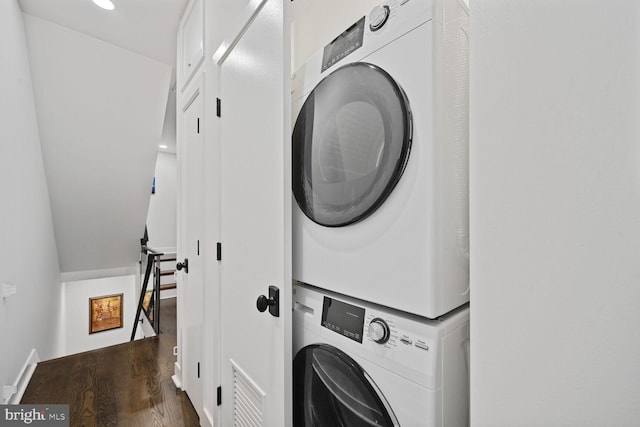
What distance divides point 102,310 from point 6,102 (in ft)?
14.9

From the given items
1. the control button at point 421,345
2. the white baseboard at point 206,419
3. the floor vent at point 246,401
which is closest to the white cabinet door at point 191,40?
the floor vent at point 246,401

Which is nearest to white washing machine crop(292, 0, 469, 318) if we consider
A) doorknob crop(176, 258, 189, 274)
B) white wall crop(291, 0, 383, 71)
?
white wall crop(291, 0, 383, 71)

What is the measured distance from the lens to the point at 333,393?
806mm

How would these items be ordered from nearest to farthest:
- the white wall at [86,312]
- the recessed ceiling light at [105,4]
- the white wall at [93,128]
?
the recessed ceiling light at [105,4]
the white wall at [93,128]
the white wall at [86,312]

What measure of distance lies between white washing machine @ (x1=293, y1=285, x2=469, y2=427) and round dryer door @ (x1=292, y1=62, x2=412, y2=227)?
274 millimetres

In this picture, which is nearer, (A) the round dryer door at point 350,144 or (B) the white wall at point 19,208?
(A) the round dryer door at point 350,144

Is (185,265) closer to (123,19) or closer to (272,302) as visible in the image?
(272,302)

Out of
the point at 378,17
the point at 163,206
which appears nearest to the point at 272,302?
the point at 378,17

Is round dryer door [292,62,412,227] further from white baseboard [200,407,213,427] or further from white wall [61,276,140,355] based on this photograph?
white wall [61,276,140,355]

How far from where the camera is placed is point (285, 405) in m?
0.88

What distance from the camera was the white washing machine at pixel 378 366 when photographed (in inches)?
24.2

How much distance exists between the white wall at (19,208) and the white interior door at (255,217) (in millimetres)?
1507

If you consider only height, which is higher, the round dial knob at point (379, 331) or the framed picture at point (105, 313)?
the round dial knob at point (379, 331)

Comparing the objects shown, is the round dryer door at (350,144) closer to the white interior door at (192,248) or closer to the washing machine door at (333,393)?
the washing machine door at (333,393)
